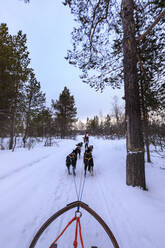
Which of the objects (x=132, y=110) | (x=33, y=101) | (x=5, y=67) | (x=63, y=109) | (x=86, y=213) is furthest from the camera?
(x=63, y=109)

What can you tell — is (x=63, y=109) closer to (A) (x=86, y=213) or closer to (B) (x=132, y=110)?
(B) (x=132, y=110)

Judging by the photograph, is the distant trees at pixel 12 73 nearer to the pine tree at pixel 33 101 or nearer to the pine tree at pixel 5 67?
the pine tree at pixel 5 67

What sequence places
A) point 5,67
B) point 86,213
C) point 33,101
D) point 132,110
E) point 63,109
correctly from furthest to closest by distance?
point 63,109 → point 33,101 → point 5,67 → point 132,110 → point 86,213

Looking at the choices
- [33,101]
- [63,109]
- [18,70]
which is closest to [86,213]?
[18,70]

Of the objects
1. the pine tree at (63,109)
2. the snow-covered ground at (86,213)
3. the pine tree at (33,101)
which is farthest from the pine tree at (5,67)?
the pine tree at (63,109)

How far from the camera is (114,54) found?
394 centimetres

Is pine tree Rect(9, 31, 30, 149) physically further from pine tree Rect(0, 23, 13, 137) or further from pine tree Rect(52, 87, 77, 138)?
pine tree Rect(52, 87, 77, 138)

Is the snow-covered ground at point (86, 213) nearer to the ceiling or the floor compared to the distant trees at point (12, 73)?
nearer to the floor

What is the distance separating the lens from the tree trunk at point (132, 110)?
2990 mm

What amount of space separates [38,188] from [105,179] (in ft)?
8.11

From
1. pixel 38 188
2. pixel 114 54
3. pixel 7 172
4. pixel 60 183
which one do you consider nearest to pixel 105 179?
pixel 60 183

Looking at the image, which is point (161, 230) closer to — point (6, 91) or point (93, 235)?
point (93, 235)

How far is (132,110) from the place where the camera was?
3.10 metres

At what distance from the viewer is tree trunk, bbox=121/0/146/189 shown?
2990 mm
